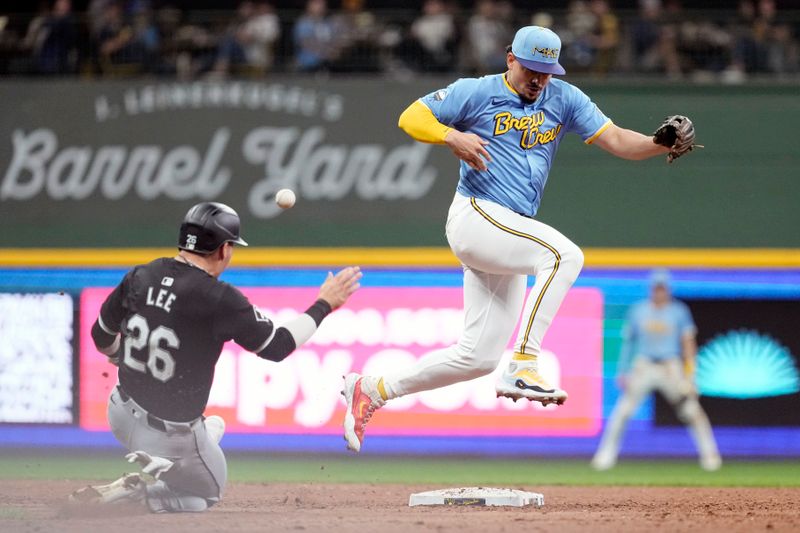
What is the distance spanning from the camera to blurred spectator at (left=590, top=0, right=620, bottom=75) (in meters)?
11.6

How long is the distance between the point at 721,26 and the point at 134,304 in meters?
7.91

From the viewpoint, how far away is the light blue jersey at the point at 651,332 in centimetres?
1089

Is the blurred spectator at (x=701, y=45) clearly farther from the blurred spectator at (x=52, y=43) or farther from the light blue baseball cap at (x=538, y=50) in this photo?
the light blue baseball cap at (x=538, y=50)

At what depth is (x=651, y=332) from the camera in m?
10.9

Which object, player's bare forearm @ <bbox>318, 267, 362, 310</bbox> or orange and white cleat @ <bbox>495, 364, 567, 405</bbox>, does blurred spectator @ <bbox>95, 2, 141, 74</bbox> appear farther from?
orange and white cleat @ <bbox>495, 364, 567, 405</bbox>

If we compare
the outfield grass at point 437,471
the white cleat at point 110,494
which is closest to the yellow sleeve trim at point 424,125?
the white cleat at point 110,494

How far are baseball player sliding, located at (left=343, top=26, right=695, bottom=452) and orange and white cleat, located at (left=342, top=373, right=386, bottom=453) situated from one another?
0.5 inches

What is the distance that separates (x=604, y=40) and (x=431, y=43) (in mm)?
1729

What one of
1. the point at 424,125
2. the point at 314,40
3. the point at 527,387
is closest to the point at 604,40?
the point at 314,40

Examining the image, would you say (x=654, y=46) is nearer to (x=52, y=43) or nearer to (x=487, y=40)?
(x=487, y=40)

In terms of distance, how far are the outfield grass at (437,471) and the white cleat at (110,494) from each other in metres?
3.69

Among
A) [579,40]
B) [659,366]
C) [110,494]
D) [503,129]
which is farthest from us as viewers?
[579,40]

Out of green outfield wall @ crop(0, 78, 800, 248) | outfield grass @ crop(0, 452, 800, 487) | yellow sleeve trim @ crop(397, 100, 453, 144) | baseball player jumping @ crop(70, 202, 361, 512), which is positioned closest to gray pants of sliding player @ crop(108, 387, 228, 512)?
baseball player jumping @ crop(70, 202, 361, 512)

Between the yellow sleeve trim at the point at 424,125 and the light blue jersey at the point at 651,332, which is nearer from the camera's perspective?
the yellow sleeve trim at the point at 424,125
